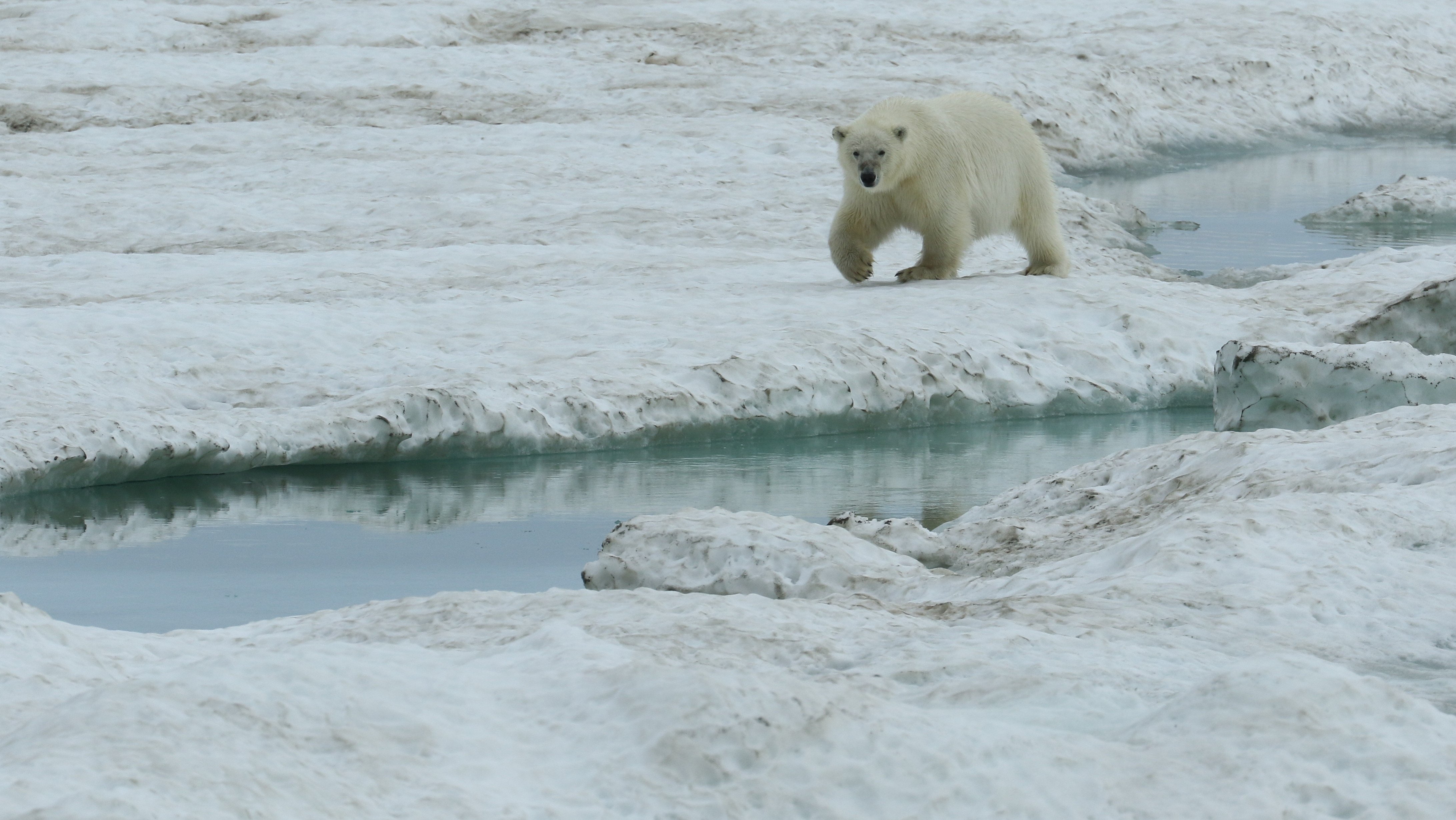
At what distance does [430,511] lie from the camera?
21.0 feet

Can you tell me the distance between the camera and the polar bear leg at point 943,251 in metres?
9.41

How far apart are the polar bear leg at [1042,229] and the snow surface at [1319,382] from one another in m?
3.05

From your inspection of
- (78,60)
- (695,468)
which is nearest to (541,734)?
(695,468)

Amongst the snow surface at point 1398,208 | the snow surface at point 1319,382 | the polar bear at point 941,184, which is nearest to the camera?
the snow surface at point 1319,382

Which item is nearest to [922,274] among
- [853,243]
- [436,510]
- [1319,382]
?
[853,243]

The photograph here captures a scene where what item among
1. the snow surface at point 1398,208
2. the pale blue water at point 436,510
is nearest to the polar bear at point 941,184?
the pale blue water at point 436,510

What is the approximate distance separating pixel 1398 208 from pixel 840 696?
1235 cm

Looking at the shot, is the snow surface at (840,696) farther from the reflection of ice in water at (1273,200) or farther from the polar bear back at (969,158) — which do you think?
the reflection of ice in water at (1273,200)

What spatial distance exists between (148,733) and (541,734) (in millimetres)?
657

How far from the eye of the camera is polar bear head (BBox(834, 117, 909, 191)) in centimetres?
897

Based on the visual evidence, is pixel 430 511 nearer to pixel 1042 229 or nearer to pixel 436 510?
pixel 436 510

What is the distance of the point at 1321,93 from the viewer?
20.9m

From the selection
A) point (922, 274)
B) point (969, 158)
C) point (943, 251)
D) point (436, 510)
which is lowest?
point (436, 510)

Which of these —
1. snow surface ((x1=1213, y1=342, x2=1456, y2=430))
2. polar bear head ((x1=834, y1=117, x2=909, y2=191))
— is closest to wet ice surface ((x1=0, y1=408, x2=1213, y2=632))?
snow surface ((x1=1213, y1=342, x2=1456, y2=430))
